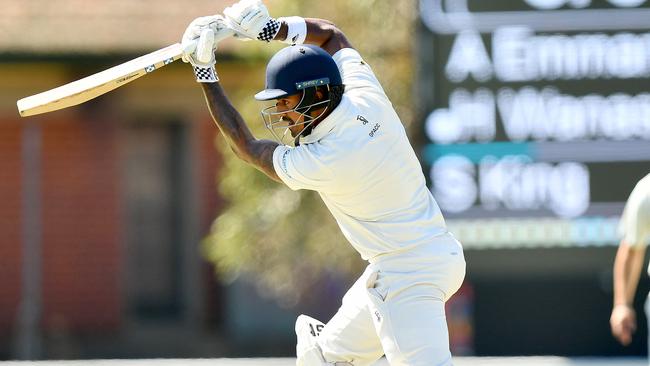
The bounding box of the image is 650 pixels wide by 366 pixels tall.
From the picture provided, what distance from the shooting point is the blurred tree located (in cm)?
864

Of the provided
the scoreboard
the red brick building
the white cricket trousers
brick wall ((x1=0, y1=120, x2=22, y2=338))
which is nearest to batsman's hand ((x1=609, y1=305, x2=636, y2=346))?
the white cricket trousers

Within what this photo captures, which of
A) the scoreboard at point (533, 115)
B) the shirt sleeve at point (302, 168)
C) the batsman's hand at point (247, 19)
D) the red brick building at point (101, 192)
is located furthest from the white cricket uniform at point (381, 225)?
the red brick building at point (101, 192)

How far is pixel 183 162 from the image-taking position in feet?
39.8

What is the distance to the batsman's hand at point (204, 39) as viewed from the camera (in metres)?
4.65

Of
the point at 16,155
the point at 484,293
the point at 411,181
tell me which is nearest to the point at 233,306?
the point at 16,155

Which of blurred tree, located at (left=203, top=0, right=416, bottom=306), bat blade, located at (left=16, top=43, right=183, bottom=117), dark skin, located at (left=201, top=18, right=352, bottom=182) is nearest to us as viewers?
dark skin, located at (left=201, top=18, right=352, bottom=182)

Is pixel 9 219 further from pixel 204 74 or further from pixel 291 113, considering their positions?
pixel 291 113

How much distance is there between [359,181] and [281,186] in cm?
469

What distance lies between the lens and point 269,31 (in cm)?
498

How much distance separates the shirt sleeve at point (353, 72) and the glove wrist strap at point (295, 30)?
0.20m

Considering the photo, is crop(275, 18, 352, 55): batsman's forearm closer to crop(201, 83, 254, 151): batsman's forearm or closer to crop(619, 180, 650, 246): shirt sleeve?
crop(201, 83, 254, 151): batsman's forearm

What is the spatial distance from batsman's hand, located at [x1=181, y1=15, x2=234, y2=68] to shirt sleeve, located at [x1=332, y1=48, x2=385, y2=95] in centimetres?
43

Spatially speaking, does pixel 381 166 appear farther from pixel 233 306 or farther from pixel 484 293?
pixel 233 306

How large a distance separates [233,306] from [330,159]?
24.0 feet
